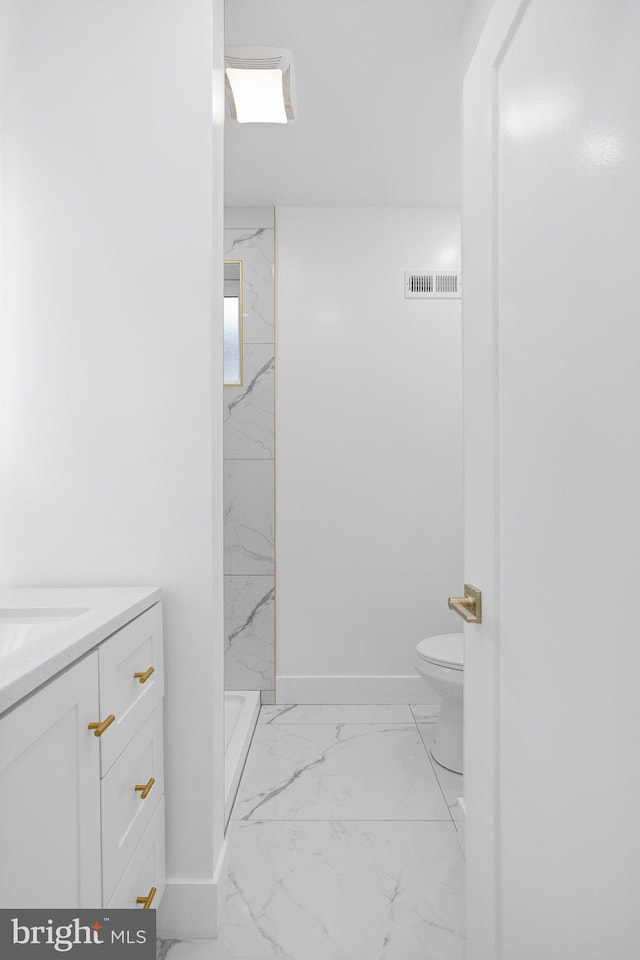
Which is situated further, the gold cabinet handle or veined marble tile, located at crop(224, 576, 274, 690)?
veined marble tile, located at crop(224, 576, 274, 690)

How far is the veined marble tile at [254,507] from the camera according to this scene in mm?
3141

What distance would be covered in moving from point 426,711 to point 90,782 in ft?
7.42

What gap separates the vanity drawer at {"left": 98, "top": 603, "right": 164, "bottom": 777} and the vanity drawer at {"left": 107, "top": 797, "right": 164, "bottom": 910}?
0.26 meters

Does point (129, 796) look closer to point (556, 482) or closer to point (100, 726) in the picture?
point (100, 726)

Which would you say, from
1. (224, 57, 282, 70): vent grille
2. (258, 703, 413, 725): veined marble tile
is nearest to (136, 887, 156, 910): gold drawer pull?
(258, 703, 413, 725): veined marble tile

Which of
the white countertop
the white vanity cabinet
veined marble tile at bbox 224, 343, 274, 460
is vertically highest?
veined marble tile at bbox 224, 343, 274, 460

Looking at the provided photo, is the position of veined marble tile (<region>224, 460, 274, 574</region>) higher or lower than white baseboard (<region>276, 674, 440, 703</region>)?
higher

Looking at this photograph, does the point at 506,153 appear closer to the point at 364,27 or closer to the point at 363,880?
the point at 364,27

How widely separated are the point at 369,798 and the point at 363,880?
0.45m

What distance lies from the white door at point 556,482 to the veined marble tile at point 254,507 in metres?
2.02

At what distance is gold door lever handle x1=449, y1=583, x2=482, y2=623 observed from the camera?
3.76ft

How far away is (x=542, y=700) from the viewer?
87 cm

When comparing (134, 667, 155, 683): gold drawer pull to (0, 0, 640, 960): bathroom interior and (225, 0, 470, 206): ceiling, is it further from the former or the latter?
(225, 0, 470, 206): ceiling

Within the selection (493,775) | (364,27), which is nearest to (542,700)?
(493,775)
